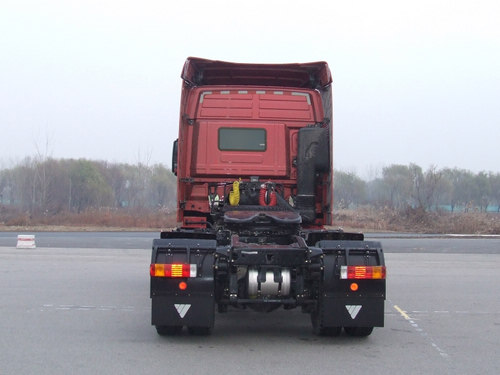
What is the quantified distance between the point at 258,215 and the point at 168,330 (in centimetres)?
185

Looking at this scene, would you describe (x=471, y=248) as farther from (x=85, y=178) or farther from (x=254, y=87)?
(x=85, y=178)

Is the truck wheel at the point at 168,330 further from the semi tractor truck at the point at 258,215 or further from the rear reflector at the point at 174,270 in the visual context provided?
the rear reflector at the point at 174,270

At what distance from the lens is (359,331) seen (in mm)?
7480

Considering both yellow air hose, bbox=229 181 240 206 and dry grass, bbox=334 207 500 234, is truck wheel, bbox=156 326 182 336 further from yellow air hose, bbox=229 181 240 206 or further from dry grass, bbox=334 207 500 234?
dry grass, bbox=334 207 500 234

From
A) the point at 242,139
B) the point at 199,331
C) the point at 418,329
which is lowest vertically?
the point at 418,329

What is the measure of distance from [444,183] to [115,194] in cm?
4051

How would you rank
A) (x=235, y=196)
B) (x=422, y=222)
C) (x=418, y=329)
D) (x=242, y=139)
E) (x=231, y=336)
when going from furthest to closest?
(x=422, y=222) → (x=242, y=139) → (x=235, y=196) → (x=418, y=329) → (x=231, y=336)

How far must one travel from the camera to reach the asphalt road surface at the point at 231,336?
6.32m

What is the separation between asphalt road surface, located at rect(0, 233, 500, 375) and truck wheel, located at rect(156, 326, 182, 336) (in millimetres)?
100

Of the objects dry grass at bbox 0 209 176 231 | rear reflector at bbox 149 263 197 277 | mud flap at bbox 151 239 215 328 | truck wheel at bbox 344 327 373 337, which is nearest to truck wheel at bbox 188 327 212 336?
mud flap at bbox 151 239 215 328

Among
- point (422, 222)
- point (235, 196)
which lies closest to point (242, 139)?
point (235, 196)

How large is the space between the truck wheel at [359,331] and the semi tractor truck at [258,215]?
0.05 ft

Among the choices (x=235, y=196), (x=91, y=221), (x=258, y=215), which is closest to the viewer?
(x=258, y=215)

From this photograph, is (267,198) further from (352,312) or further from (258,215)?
(352,312)
